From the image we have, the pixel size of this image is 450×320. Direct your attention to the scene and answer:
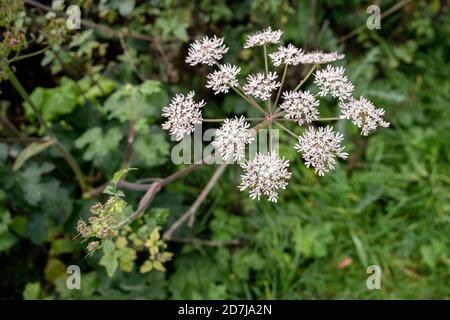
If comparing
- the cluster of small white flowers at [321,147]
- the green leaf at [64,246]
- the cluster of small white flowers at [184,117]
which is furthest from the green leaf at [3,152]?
the cluster of small white flowers at [321,147]

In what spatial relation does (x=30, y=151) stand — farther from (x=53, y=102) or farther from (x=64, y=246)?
(x=64, y=246)

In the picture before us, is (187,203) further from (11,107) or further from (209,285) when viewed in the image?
(11,107)

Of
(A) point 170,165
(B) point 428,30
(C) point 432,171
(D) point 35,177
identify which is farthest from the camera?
(B) point 428,30

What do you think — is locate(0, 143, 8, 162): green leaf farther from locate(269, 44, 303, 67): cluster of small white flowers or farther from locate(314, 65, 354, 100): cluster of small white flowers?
locate(314, 65, 354, 100): cluster of small white flowers

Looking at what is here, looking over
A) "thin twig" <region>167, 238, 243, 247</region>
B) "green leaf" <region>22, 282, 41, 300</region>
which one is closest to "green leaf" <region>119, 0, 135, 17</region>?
"thin twig" <region>167, 238, 243, 247</region>

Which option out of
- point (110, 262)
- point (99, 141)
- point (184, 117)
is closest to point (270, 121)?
point (184, 117)

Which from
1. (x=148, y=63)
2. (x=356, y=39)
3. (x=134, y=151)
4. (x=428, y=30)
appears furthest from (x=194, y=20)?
(x=428, y=30)
